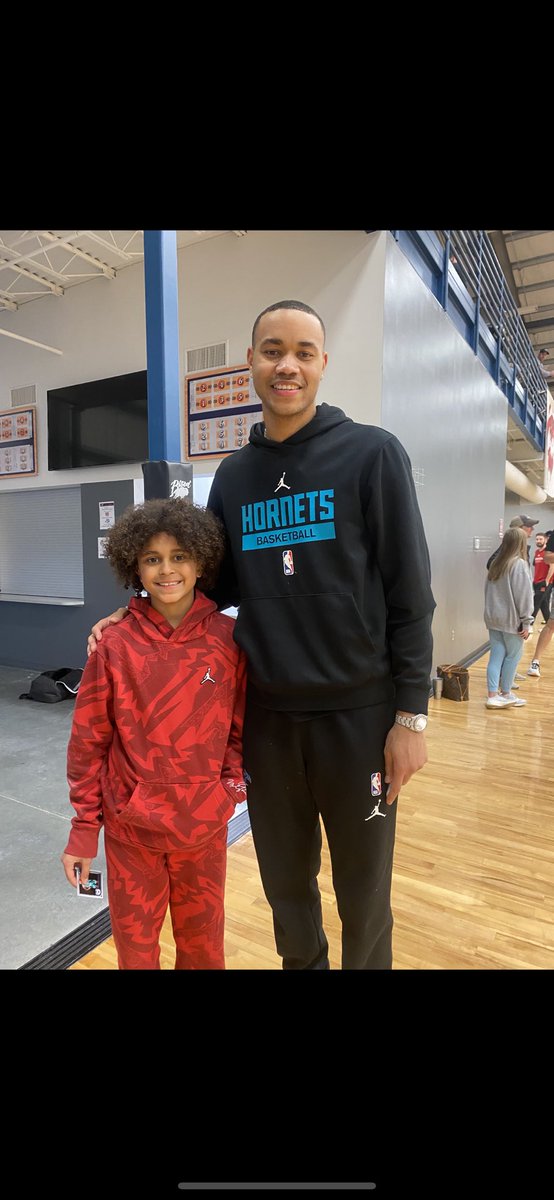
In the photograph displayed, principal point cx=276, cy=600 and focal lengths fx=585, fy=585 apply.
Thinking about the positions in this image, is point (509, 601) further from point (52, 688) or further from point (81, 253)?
point (81, 253)

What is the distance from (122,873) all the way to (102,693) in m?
0.37

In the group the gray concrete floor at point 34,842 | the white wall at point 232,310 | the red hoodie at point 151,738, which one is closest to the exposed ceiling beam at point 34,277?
the white wall at point 232,310

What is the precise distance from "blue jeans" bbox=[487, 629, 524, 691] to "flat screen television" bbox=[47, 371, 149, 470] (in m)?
3.26

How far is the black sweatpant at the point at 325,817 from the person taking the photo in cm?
115

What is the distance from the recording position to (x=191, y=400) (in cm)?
425

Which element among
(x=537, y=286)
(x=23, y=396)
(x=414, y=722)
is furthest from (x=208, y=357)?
(x=537, y=286)

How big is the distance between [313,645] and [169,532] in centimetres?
37

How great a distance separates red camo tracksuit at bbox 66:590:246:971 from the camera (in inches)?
45.6

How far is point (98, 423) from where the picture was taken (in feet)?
17.4

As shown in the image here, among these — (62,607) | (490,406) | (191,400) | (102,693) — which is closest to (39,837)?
(102,693)

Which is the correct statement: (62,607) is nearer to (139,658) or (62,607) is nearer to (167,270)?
(167,270)

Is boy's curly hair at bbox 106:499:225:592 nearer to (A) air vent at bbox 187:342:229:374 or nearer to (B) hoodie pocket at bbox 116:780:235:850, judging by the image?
(B) hoodie pocket at bbox 116:780:235:850

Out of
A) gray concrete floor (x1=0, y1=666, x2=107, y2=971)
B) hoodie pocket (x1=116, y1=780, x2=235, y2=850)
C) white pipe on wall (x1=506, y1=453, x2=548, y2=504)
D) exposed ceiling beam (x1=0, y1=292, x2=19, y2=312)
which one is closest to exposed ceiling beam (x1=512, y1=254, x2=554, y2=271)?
white pipe on wall (x1=506, y1=453, x2=548, y2=504)

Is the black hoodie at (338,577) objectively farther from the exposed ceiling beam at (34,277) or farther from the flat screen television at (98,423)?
the exposed ceiling beam at (34,277)
